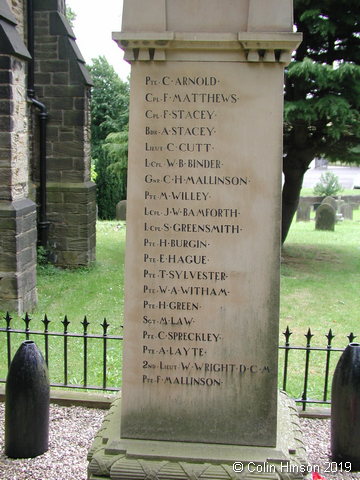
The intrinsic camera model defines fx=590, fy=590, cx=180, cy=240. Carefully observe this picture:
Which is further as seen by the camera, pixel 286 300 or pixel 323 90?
pixel 323 90

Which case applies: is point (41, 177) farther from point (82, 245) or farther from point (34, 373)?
point (34, 373)

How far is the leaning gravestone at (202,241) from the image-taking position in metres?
3.35

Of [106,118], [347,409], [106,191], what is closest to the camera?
[347,409]

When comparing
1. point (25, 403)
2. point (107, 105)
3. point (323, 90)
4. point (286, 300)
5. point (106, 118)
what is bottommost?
point (286, 300)

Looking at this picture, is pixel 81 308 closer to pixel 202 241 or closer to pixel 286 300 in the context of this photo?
pixel 286 300

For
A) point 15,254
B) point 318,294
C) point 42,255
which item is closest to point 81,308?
point 15,254

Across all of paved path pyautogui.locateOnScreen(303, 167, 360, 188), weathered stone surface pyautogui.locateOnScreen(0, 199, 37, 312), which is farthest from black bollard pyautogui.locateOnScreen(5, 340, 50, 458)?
paved path pyautogui.locateOnScreen(303, 167, 360, 188)

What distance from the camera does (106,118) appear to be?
109 ft

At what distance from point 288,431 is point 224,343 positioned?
2.51 feet

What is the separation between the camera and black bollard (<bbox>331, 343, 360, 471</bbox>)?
4.23 m

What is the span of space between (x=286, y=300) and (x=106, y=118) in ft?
81.5

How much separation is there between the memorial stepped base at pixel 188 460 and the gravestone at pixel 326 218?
60.6 ft

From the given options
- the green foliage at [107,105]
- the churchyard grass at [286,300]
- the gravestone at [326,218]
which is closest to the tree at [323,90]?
the churchyard grass at [286,300]

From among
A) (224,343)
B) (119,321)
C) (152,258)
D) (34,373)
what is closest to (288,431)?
(224,343)
